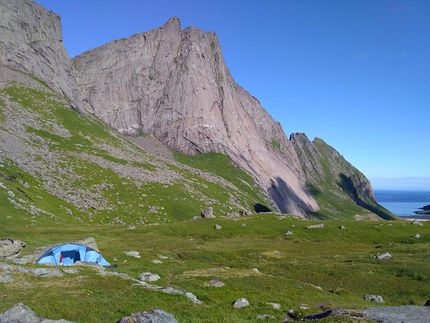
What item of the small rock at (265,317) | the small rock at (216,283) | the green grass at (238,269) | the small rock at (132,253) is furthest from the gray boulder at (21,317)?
the small rock at (132,253)

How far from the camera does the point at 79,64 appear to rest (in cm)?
19275

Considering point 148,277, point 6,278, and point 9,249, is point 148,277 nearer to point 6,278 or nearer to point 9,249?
point 6,278

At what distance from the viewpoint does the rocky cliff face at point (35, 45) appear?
147750 mm

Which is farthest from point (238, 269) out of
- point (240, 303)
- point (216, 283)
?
point (240, 303)

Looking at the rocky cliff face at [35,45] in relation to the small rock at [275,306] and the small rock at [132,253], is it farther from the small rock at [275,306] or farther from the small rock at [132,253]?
the small rock at [275,306]

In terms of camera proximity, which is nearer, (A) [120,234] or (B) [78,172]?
(A) [120,234]

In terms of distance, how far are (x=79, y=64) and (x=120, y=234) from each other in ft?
509

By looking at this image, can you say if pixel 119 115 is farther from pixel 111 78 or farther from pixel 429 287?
pixel 429 287

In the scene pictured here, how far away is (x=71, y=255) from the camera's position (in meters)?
42.1

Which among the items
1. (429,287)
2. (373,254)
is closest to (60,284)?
(429,287)

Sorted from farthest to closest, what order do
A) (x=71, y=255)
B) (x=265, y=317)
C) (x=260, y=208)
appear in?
(x=260, y=208), (x=71, y=255), (x=265, y=317)

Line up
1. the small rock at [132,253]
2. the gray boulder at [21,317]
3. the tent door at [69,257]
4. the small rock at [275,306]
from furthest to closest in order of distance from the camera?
the small rock at [132,253] → the tent door at [69,257] → the small rock at [275,306] → the gray boulder at [21,317]

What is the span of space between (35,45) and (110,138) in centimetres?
6211

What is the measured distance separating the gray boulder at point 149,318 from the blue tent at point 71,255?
1058 inches
